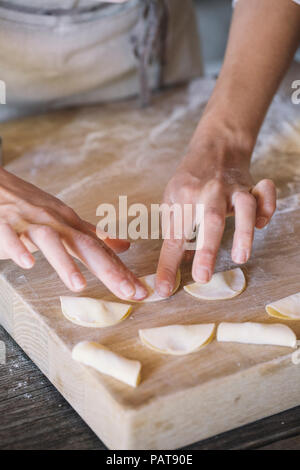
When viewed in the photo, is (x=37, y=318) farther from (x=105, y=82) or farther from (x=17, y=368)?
(x=105, y=82)

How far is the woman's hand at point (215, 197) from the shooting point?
0.99 m

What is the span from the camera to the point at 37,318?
0.91 meters

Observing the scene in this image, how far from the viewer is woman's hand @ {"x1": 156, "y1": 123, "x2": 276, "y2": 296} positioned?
38.9 inches

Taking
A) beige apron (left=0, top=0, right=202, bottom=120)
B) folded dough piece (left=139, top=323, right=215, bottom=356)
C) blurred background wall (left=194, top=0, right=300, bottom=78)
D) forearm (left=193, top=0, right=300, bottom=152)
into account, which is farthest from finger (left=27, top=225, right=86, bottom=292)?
blurred background wall (left=194, top=0, right=300, bottom=78)

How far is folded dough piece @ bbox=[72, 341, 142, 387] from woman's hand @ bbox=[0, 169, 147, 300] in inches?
4.0

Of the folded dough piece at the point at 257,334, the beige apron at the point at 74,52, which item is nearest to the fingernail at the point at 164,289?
the folded dough piece at the point at 257,334

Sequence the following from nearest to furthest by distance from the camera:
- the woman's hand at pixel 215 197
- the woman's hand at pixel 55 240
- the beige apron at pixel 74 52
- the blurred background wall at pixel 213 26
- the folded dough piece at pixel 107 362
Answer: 1. the folded dough piece at pixel 107 362
2. the woman's hand at pixel 55 240
3. the woman's hand at pixel 215 197
4. the beige apron at pixel 74 52
5. the blurred background wall at pixel 213 26

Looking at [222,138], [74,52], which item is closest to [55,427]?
[222,138]

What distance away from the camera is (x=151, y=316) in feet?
3.01

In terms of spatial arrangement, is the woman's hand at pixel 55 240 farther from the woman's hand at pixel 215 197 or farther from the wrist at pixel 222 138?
the wrist at pixel 222 138

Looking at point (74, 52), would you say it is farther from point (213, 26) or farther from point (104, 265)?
point (213, 26)

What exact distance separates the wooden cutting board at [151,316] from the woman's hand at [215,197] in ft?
0.17

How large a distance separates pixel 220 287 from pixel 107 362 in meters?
0.27

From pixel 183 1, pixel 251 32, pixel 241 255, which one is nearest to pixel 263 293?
pixel 241 255
